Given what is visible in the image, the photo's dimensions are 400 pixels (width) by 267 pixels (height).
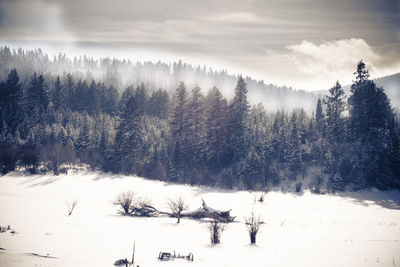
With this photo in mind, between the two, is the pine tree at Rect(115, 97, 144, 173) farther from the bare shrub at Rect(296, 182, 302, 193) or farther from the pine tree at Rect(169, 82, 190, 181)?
the bare shrub at Rect(296, 182, 302, 193)

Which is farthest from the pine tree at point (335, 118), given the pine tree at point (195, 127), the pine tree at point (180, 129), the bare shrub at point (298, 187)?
the pine tree at point (180, 129)

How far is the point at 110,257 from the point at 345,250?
15215 millimetres

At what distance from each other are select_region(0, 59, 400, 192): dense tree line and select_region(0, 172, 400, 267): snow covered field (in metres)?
7.22

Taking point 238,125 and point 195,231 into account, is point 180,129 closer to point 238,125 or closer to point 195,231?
point 238,125

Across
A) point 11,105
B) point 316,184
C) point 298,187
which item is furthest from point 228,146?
point 11,105

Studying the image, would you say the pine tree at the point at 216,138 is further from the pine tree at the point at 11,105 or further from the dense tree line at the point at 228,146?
the pine tree at the point at 11,105

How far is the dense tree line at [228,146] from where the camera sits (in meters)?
48.0

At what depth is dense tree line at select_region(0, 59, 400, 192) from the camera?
47956 mm

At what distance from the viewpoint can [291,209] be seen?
3488 centimetres

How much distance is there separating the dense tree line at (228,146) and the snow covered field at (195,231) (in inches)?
284

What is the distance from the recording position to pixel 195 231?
2336 centimetres

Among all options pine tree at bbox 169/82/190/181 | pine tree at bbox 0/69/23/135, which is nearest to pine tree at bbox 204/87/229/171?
pine tree at bbox 169/82/190/181

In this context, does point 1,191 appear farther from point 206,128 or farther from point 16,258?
point 206,128

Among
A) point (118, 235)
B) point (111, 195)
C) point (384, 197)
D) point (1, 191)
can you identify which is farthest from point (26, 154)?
point (384, 197)
